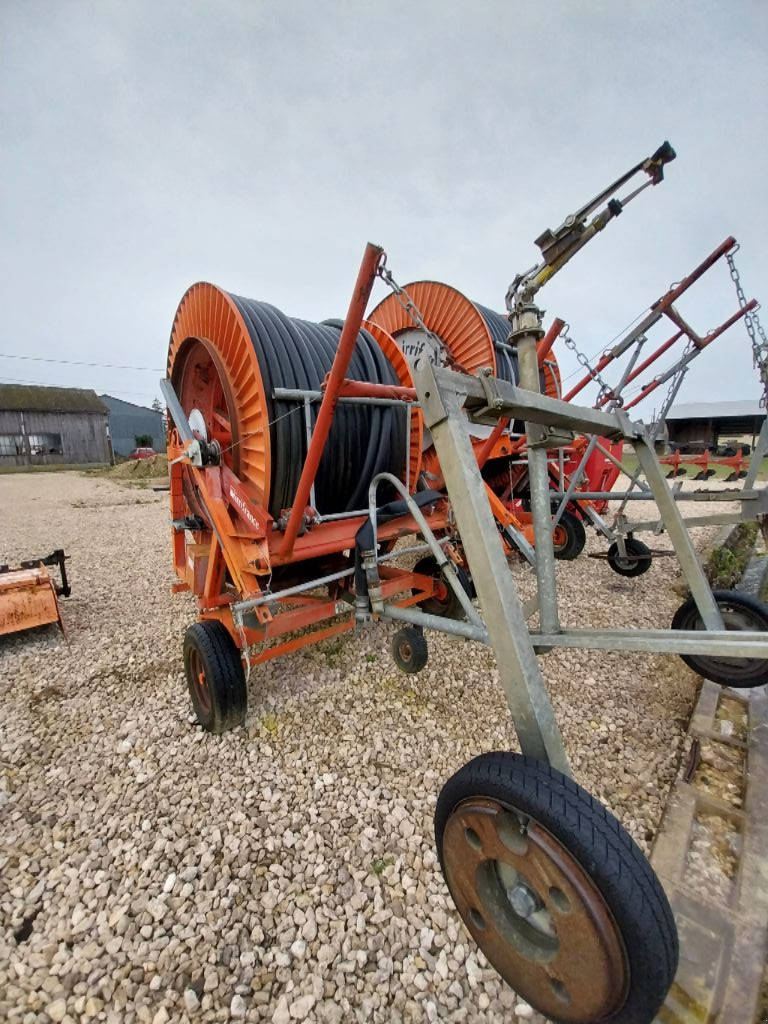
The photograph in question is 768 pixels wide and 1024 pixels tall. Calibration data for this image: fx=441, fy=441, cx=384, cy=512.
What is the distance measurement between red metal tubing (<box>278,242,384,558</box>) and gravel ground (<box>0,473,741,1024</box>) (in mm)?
1301

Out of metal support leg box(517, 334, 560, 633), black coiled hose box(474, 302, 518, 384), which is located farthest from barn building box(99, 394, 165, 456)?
metal support leg box(517, 334, 560, 633)

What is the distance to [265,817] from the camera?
86.4 inches

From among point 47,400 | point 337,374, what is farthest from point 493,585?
point 47,400

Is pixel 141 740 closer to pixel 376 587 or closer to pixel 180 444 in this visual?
pixel 376 587

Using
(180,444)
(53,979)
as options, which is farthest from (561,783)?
(180,444)

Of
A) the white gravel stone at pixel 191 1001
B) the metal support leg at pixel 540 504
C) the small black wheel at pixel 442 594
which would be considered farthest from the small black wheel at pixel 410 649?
the white gravel stone at pixel 191 1001

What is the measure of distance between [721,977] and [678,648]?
1069 millimetres

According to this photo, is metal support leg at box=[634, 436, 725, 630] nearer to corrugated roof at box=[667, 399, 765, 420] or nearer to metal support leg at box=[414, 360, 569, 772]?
metal support leg at box=[414, 360, 569, 772]

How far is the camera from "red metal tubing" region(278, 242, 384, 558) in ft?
6.04

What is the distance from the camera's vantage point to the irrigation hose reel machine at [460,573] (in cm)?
116

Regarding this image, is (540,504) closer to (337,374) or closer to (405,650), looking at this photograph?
(337,374)

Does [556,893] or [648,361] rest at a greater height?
[648,361]

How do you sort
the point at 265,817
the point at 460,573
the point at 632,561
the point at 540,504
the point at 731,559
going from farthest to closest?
1. the point at 731,559
2. the point at 632,561
3. the point at 460,573
4. the point at 265,817
5. the point at 540,504

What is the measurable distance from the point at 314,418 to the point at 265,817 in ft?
7.40
